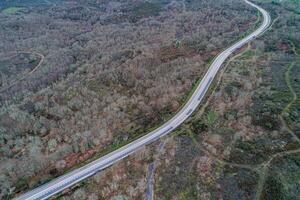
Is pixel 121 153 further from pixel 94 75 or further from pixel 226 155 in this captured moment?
pixel 94 75

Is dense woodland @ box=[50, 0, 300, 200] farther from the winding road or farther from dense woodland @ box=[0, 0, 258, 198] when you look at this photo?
dense woodland @ box=[0, 0, 258, 198]

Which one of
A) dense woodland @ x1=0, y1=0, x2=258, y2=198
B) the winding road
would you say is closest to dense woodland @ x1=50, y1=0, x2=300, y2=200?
the winding road

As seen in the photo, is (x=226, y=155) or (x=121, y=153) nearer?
(x=226, y=155)

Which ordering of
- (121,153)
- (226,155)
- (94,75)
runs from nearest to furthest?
(226,155)
(121,153)
(94,75)

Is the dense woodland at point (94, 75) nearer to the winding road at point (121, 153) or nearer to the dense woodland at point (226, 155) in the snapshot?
the winding road at point (121, 153)

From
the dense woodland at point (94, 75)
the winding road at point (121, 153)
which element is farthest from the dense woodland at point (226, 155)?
the dense woodland at point (94, 75)

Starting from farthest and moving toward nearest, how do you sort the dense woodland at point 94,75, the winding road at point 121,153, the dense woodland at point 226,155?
the dense woodland at point 94,75, the winding road at point 121,153, the dense woodland at point 226,155

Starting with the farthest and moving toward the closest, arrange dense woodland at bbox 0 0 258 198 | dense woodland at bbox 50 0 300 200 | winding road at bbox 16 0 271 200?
dense woodland at bbox 0 0 258 198, winding road at bbox 16 0 271 200, dense woodland at bbox 50 0 300 200

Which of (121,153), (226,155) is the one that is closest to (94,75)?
(121,153)

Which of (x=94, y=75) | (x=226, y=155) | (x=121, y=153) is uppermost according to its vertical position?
(x=226, y=155)
